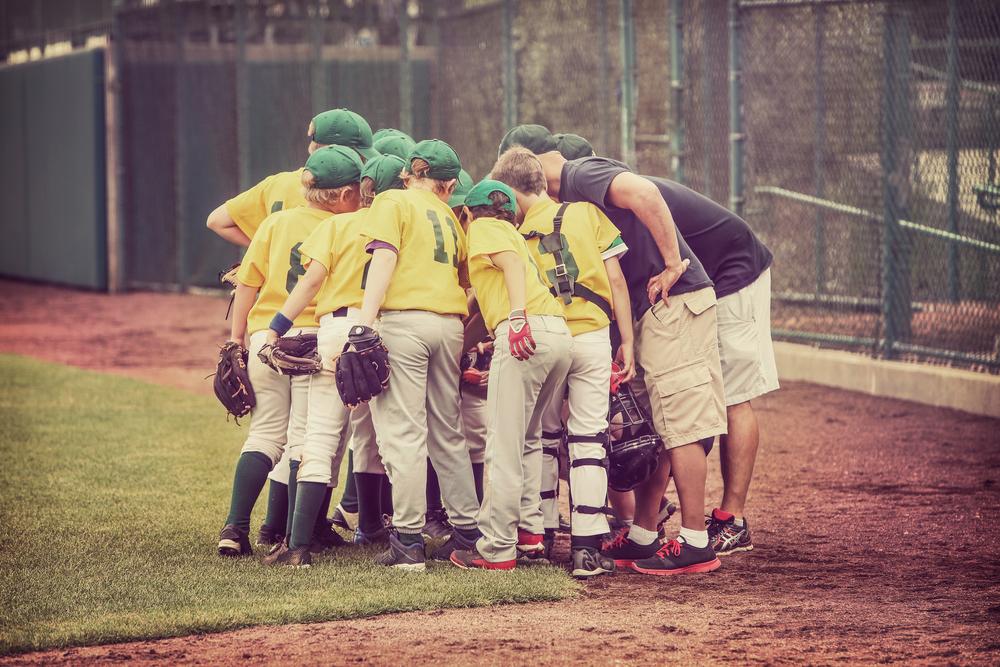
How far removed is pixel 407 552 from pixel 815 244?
25.4 feet

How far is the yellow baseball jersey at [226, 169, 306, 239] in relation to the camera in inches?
236

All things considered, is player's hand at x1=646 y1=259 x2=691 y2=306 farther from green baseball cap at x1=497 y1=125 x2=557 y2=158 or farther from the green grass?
the green grass

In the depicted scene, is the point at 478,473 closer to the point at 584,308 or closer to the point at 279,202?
the point at 584,308

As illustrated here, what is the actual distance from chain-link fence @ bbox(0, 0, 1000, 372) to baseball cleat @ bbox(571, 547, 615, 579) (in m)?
4.76

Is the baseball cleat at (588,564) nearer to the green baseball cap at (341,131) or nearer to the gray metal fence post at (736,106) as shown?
the green baseball cap at (341,131)

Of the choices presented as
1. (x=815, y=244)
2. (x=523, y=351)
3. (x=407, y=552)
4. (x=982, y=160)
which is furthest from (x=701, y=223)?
(x=815, y=244)

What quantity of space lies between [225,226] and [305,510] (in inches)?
58.8

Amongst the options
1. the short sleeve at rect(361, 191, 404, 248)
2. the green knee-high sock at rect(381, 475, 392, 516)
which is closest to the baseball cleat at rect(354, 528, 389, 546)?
the green knee-high sock at rect(381, 475, 392, 516)

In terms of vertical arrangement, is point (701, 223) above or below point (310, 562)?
above

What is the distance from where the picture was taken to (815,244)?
1226cm

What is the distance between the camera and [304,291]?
5289 mm

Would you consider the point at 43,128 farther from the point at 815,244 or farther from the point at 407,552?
the point at 407,552

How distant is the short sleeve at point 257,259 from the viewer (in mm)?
5613

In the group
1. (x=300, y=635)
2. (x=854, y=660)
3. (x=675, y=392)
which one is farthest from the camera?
(x=675, y=392)
